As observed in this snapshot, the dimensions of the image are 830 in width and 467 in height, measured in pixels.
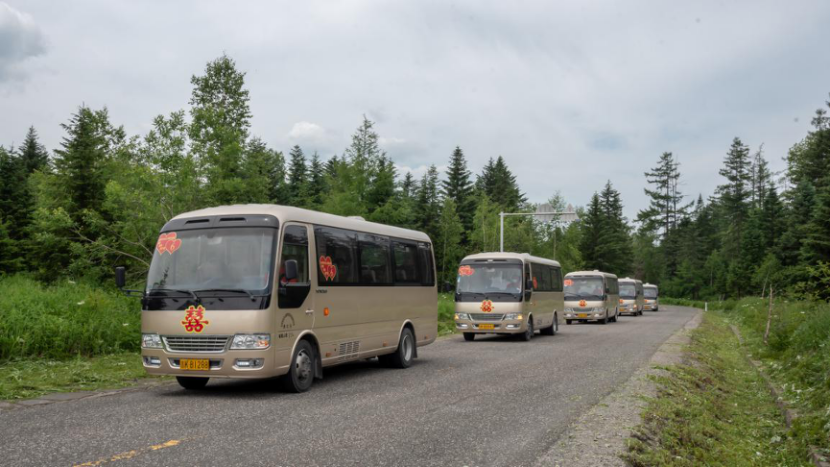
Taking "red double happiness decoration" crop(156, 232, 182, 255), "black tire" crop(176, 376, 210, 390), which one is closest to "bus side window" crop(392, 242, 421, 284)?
"black tire" crop(176, 376, 210, 390)

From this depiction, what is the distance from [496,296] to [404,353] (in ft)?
25.8

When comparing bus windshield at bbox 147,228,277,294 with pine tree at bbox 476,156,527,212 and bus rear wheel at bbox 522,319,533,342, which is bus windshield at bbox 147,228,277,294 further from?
pine tree at bbox 476,156,527,212

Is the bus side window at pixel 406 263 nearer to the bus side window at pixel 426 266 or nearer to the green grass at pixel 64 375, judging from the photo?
the bus side window at pixel 426 266

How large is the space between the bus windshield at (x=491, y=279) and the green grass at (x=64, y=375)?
11325 millimetres

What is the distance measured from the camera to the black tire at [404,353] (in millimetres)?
14750

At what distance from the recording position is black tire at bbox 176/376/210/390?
1112 cm

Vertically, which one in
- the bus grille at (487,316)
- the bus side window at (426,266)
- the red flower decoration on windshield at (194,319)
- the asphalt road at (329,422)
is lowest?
the asphalt road at (329,422)

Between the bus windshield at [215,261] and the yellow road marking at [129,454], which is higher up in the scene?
the bus windshield at [215,261]

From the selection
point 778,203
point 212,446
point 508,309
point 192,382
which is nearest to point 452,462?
point 212,446

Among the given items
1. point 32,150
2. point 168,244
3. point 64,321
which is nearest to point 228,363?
point 168,244

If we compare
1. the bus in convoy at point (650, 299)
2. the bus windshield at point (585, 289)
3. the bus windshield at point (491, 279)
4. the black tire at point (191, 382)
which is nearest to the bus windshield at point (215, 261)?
the black tire at point (191, 382)

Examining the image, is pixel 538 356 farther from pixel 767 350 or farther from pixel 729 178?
pixel 729 178

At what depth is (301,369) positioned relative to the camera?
11.1 metres

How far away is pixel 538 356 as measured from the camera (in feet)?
56.3
